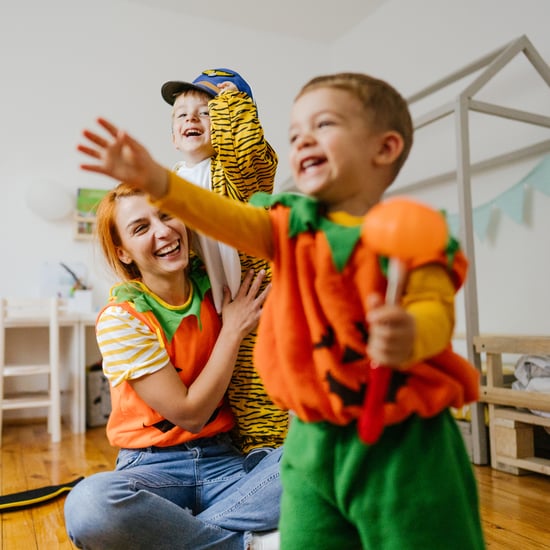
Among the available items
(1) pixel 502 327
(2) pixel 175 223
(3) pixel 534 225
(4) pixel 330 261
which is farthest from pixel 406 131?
(1) pixel 502 327

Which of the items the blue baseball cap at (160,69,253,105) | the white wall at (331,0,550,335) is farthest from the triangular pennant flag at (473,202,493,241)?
the blue baseball cap at (160,69,253,105)

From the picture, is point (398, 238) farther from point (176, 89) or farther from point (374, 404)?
point (176, 89)

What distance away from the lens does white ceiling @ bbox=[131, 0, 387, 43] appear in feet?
12.5

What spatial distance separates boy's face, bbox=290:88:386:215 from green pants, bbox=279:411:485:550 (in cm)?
27

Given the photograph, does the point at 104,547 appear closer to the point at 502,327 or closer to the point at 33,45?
the point at 502,327

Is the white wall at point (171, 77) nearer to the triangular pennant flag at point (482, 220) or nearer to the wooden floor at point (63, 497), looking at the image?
the triangular pennant flag at point (482, 220)

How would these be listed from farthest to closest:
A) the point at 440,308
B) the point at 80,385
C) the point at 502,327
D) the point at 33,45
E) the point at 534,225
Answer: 1. the point at 33,45
2. the point at 80,385
3. the point at 502,327
4. the point at 534,225
5. the point at 440,308

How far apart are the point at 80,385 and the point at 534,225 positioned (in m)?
2.41

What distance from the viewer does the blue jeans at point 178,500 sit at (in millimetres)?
975

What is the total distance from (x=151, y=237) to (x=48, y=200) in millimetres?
2592

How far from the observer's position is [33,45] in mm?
3529

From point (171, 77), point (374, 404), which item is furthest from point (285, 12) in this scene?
point (374, 404)

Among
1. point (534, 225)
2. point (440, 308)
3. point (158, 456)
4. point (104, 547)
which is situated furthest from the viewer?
point (534, 225)

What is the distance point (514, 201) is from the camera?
8.48 ft
